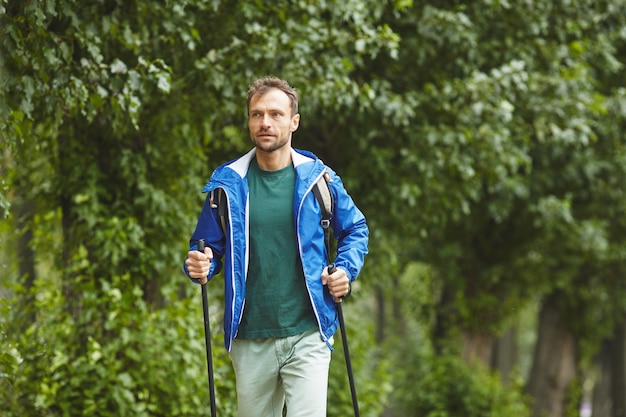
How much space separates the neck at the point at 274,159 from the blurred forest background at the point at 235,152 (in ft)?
5.44

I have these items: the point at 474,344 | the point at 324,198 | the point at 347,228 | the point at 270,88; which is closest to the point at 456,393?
the point at 474,344

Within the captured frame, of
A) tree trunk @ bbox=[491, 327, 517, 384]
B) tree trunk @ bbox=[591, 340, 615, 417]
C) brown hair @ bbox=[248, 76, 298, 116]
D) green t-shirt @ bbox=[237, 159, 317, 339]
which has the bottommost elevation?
tree trunk @ bbox=[591, 340, 615, 417]

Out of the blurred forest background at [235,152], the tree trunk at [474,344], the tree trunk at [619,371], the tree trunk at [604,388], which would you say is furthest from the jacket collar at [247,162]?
the tree trunk at [604,388]

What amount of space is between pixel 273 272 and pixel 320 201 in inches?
16.0

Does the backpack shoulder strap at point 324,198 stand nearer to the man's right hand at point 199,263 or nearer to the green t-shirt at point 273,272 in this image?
the green t-shirt at point 273,272

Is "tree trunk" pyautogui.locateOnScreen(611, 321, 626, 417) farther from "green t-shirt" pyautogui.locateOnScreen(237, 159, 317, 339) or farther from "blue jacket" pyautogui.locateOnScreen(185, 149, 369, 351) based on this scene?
"green t-shirt" pyautogui.locateOnScreen(237, 159, 317, 339)

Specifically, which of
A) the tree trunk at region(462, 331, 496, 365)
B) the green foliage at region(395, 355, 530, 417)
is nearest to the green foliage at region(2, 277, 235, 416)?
the green foliage at region(395, 355, 530, 417)

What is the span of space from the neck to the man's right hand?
1.61 ft

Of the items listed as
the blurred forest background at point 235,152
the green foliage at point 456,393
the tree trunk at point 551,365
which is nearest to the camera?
the blurred forest background at point 235,152

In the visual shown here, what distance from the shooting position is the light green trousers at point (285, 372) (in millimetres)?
4418

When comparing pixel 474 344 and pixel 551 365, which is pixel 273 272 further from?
pixel 551 365

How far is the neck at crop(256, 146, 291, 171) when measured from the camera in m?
4.47

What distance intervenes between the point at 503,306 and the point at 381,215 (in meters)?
5.30

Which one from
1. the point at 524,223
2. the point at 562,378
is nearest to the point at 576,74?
the point at 524,223
